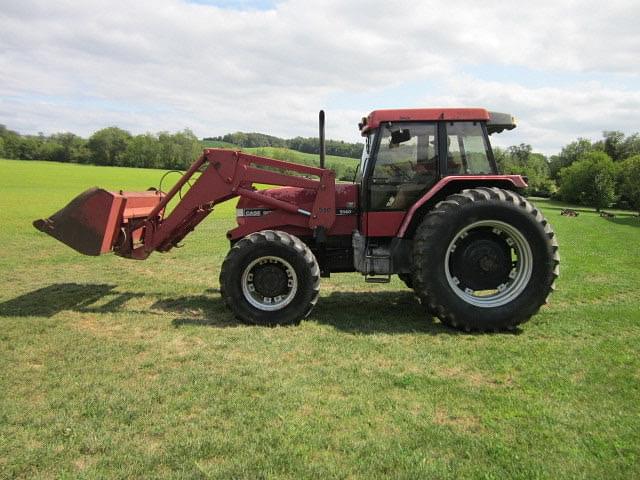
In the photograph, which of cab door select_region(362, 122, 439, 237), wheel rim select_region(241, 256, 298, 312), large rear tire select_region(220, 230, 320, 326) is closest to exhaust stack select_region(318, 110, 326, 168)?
cab door select_region(362, 122, 439, 237)

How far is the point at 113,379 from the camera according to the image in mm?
4344

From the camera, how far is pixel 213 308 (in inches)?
272

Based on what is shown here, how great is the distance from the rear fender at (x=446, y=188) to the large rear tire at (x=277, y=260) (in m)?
1.26

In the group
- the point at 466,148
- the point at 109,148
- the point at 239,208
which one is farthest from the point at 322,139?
the point at 109,148

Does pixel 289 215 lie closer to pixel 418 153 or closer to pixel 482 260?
pixel 418 153

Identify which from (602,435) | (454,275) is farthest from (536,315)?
(602,435)

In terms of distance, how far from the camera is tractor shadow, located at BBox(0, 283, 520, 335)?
6078 mm

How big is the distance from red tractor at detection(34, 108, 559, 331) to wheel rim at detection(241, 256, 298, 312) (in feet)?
0.04

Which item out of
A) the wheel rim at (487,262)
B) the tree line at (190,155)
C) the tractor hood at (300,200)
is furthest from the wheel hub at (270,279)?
the tree line at (190,155)

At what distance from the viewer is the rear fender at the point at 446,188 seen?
20.0 feet

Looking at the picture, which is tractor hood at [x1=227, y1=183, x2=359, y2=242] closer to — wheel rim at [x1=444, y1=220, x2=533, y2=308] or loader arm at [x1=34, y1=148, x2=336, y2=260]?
loader arm at [x1=34, y1=148, x2=336, y2=260]

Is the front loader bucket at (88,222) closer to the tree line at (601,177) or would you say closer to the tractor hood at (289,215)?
the tractor hood at (289,215)

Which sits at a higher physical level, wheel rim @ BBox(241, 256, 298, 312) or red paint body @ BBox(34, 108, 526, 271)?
red paint body @ BBox(34, 108, 526, 271)

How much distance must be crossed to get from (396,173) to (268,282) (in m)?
2.08
